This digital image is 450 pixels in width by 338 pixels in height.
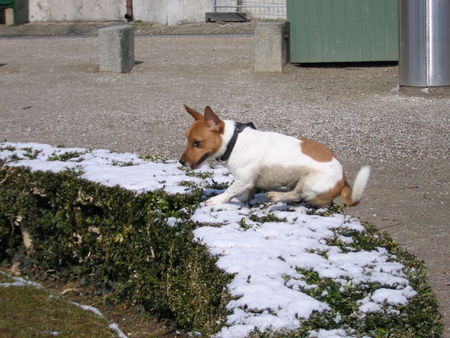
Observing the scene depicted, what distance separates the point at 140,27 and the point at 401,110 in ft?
32.2

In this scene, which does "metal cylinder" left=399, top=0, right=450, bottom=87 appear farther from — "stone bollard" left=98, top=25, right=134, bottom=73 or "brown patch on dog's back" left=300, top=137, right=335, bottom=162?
"brown patch on dog's back" left=300, top=137, right=335, bottom=162

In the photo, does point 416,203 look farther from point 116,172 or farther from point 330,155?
point 116,172

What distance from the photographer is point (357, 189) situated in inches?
217

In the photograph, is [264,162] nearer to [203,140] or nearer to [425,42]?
[203,140]

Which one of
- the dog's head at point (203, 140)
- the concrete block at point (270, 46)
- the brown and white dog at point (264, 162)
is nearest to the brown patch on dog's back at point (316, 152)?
the brown and white dog at point (264, 162)

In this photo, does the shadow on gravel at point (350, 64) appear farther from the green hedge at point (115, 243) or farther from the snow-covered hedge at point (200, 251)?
the green hedge at point (115, 243)

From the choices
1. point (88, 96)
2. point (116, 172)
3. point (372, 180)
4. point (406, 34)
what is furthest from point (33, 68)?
point (116, 172)

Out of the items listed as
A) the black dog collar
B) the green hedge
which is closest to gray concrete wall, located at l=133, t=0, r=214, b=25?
the green hedge

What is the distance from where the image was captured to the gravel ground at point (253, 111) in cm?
758

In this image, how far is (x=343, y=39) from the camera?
1400cm

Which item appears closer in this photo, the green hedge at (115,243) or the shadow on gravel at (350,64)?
the green hedge at (115,243)

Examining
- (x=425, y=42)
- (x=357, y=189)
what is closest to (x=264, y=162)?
(x=357, y=189)

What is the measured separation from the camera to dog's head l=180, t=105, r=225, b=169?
538cm

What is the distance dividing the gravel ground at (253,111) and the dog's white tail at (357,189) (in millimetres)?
868
